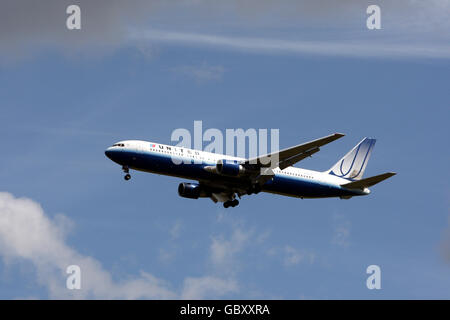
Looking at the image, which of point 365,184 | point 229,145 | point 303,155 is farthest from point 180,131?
point 365,184

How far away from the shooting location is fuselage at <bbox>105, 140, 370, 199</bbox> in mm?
78500

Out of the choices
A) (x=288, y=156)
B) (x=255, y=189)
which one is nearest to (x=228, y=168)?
(x=255, y=189)

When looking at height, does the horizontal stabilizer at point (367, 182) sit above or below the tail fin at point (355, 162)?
below

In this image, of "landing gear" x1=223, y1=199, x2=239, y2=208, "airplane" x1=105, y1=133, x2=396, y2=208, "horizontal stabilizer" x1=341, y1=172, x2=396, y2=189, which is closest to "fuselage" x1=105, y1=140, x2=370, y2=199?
"airplane" x1=105, y1=133, x2=396, y2=208

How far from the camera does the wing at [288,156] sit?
76188mm

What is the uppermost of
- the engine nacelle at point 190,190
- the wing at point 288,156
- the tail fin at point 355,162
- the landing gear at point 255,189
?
the tail fin at point 355,162

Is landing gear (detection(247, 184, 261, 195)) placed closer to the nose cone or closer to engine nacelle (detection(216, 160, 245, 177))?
engine nacelle (detection(216, 160, 245, 177))

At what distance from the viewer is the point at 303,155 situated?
3103 inches

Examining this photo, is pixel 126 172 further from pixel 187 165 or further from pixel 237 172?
pixel 237 172

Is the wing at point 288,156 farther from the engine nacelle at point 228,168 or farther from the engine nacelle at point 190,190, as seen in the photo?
the engine nacelle at point 190,190

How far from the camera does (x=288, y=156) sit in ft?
260

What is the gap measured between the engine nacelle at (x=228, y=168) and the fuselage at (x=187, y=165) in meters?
0.95

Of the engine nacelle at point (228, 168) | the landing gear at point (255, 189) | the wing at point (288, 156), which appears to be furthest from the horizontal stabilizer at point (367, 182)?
the engine nacelle at point (228, 168)
